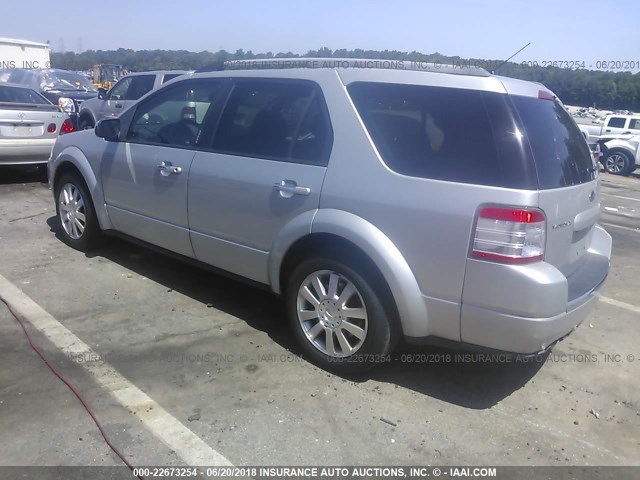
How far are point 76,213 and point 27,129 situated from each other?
12.4ft

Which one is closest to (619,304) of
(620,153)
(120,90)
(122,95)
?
(122,95)

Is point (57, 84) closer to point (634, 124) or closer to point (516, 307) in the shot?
point (516, 307)

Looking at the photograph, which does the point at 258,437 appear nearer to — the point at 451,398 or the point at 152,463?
the point at 152,463

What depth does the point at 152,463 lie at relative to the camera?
9.28 feet

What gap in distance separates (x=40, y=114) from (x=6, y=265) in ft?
13.6

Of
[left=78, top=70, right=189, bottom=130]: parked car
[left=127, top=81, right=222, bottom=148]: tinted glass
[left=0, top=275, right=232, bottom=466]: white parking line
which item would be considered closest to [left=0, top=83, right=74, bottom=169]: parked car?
[left=78, top=70, right=189, bottom=130]: parked car

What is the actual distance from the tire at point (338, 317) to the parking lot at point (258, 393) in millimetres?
153

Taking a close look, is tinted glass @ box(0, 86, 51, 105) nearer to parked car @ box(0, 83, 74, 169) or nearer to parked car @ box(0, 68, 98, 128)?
parked car @ box(0, 83, 74, 169)

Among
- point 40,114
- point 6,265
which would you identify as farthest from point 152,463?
point 40,114

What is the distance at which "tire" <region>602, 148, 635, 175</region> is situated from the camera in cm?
1767

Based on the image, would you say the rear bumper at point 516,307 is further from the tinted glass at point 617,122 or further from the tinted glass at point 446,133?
the tinted glass at point 617,122

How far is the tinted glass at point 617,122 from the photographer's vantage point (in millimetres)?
20981

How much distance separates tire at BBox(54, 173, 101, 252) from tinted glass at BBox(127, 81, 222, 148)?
0.89m

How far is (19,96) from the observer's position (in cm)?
949
